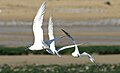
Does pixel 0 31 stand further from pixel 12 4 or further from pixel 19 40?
pixel 12 4

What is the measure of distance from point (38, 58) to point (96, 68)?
715 centimetres

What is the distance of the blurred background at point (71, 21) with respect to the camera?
4066 cm

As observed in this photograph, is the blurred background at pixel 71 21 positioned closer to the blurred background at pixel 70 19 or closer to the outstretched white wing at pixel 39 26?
the blurred background at pixel 70 19

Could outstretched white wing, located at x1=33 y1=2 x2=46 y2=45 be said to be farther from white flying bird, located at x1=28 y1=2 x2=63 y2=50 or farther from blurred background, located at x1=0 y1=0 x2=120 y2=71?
blurred background, located at x1=0 y1=0 x2=120 y2=71

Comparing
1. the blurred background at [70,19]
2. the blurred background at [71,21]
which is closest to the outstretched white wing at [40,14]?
the blurred background at [71,21]

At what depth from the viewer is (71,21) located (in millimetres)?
58719

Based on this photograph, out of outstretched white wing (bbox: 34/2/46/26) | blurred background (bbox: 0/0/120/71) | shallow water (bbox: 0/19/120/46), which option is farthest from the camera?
blurred background (bbox: 0/0/120/71)

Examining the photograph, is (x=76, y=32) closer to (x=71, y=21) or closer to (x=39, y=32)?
(x=71, y=21)

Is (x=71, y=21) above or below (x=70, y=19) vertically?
below

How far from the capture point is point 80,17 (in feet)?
203

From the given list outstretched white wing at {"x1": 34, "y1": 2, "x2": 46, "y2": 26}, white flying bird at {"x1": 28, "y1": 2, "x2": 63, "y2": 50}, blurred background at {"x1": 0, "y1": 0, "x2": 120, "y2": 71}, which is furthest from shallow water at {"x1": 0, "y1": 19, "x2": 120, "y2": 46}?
outstretched white wing at {"x1": 34, "y1": 2, "x2": 46, "y2": 26}

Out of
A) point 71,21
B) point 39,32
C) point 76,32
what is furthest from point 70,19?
point 39,32

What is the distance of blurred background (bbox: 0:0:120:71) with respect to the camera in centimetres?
4066

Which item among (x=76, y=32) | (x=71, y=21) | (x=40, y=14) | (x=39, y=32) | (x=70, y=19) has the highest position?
(x=70, y=19)
